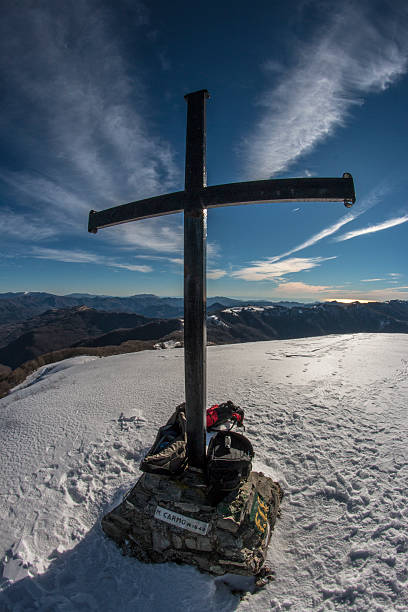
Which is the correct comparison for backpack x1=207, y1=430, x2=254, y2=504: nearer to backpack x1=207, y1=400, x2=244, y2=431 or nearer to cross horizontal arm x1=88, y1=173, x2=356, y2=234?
backpack x1=207, y1=400, x2=244, y2=431

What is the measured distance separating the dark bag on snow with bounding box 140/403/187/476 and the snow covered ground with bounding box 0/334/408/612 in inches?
42.2

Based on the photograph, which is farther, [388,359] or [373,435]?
[388,359]

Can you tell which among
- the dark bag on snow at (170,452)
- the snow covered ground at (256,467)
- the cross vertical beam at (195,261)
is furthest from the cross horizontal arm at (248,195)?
the snow covered ground at (256,467)

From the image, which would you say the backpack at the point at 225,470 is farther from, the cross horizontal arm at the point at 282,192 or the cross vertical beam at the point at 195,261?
the cross horizontal arm at the point at 282,192

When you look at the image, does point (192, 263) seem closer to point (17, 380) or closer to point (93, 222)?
point (93, 222)

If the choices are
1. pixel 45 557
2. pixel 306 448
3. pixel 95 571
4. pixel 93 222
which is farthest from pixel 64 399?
pixel 306 448

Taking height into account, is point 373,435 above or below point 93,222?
below

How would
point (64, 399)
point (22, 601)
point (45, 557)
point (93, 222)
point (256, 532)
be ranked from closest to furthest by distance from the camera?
point (22, 601)
point (256, 532)
point (45, 557)
point (93, 222)
point (64, 399)

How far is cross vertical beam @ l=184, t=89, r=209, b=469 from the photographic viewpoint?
3.42m

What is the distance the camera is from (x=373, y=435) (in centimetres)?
507

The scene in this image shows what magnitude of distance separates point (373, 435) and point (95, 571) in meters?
5.12

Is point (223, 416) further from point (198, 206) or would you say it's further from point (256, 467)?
point (198, 206)

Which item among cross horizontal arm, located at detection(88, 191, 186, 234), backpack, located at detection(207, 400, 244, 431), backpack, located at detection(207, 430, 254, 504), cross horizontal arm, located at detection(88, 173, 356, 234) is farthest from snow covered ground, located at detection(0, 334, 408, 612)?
cross horizontal arm, located at detection(88, 191, 186, 234)

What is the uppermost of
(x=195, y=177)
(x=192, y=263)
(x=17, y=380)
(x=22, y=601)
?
(x=195, y=177)
